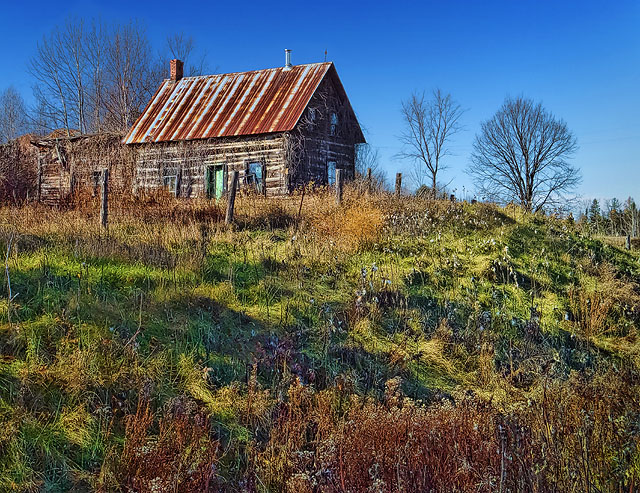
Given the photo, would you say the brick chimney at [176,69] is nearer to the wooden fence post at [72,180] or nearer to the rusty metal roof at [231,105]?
the rusty metal roof at [231,105]

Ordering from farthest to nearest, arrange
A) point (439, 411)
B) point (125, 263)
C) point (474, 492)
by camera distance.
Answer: point (125, 263) < point (439, 411) < point (474, 492)

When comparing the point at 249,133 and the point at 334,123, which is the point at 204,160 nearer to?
the point at 249,133

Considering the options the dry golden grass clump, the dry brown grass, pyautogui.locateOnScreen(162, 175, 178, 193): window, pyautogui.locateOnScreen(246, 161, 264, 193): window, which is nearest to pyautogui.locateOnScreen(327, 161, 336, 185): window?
pyautogui.locateOnScreen(246, 161, 264, 193): window

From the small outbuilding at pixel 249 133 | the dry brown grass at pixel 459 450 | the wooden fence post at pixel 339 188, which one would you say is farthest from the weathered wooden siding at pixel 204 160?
the dry brown grass at pixel 459 450

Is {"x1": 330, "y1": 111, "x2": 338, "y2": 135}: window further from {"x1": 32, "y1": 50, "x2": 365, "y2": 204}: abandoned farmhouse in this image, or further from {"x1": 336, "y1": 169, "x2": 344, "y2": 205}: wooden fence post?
{"x1": 336, "y1": 169, "x2": 344, "y2": 205}: wooden fence post

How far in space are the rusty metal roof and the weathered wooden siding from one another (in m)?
0.48

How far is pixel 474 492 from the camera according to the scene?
3.34m

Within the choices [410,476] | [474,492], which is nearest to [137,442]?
[410,476]

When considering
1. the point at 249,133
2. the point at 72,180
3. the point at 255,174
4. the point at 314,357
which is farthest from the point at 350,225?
the point at 72,180

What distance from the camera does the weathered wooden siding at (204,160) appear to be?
2072 centimetres

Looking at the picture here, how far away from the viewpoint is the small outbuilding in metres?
20.7

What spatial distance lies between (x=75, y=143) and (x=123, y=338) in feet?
71.8

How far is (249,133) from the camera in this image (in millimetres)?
20531

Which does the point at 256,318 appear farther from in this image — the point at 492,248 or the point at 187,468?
the point at 492,248
